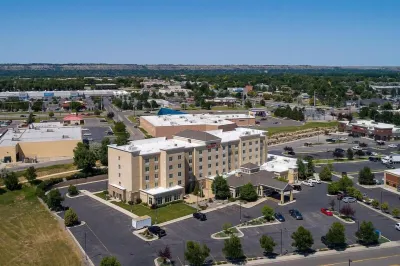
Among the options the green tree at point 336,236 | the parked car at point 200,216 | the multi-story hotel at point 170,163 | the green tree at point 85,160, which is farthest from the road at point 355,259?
the green tree at point 85,160

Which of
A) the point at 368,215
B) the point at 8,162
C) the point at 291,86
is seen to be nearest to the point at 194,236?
the point at 368,215

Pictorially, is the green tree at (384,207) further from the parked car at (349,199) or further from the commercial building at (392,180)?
the commercial building at (392,180)

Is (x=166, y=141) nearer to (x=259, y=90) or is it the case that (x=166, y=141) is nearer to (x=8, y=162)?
(x=8, y=162)

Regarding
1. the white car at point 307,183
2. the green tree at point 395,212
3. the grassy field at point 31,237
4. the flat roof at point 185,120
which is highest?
the flat roof at point 185,120

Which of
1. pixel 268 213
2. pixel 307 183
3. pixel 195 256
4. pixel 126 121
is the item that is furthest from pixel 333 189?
pixel 126 121

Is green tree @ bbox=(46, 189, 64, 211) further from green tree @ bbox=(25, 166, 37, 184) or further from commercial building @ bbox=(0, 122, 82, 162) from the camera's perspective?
commercial building @ bbox=(0, 122, 82, 162)

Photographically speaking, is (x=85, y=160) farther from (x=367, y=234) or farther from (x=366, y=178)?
(x=367, y=234)

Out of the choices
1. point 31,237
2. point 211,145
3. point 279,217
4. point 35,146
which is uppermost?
Answer: point 211,145
